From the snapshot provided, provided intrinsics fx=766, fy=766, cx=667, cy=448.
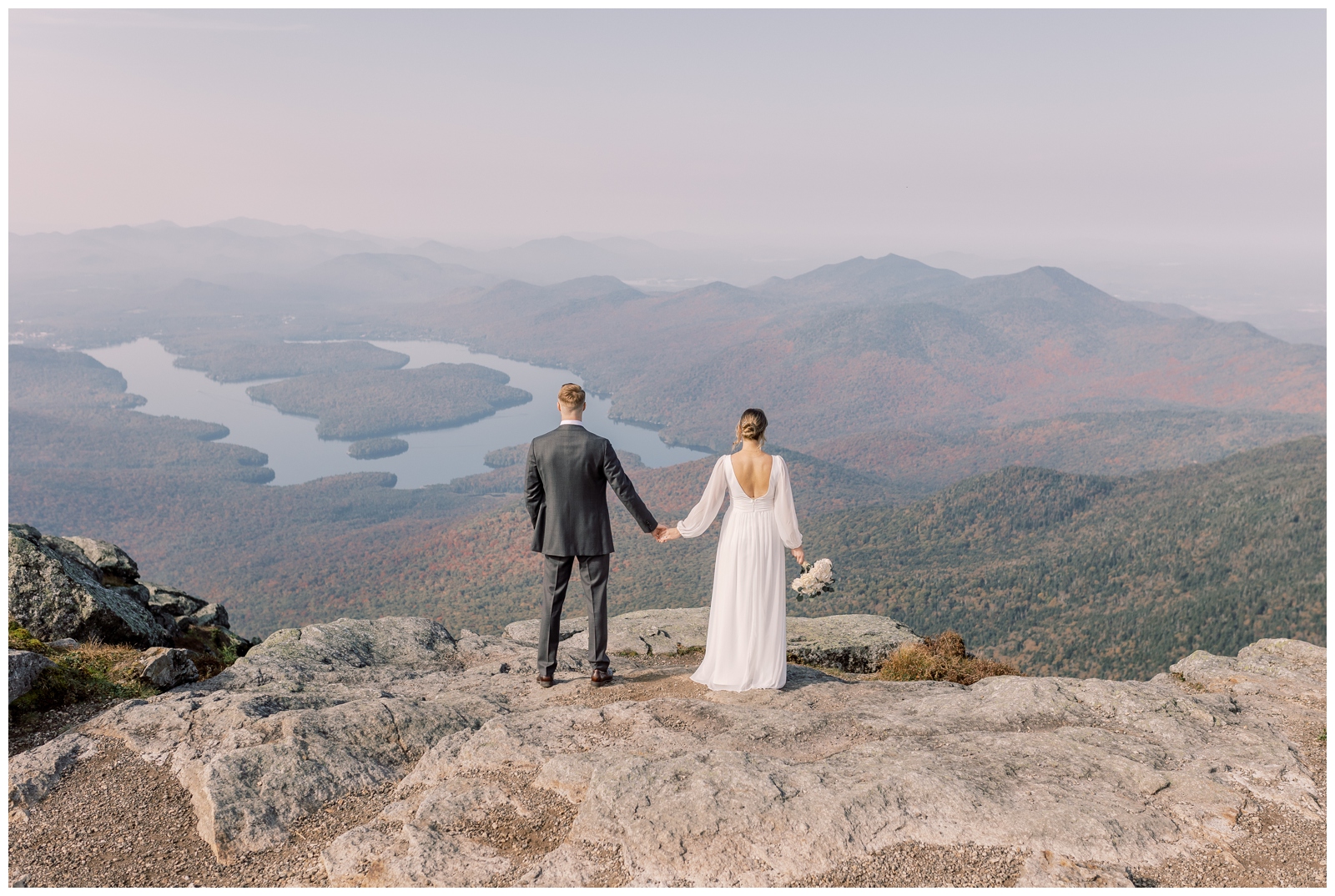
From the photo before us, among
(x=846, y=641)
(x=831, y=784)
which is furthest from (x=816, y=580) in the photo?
(x=846, y=641)

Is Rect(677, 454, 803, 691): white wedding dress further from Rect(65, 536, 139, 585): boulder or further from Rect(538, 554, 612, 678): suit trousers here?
Rect(65, 536, 139, 585): boulder

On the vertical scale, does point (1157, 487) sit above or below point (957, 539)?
above

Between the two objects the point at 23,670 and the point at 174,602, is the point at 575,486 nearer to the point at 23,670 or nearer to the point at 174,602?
the point at 23,670

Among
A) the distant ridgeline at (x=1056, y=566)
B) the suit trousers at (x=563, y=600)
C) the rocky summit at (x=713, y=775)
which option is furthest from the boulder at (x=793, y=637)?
the distant ridgeline at (x=1056, y=566)

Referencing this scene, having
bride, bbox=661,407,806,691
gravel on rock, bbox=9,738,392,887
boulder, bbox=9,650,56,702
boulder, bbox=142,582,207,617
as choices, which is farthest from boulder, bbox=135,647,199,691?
bride, bbox=661,407,806,691

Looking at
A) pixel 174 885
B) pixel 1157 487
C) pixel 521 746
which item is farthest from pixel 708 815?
pixel 1157 487

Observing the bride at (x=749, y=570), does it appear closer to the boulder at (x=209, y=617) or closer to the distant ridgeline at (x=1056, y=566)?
the boulder at (x=209, y=617)

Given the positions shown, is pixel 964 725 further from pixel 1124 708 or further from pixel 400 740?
pixel 400 740
